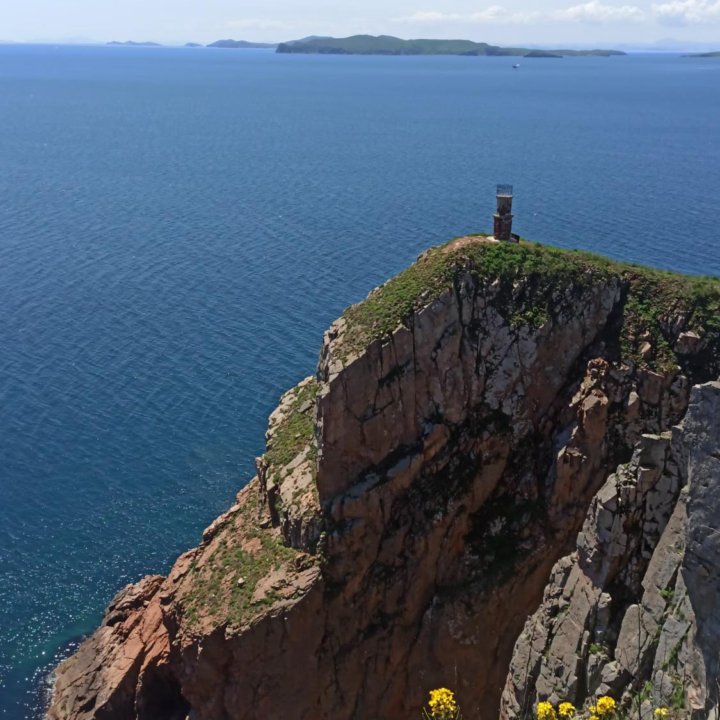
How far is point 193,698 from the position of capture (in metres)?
43.7

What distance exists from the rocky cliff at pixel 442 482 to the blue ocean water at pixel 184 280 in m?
19.2

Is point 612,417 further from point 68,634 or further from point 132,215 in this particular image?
point 132,215

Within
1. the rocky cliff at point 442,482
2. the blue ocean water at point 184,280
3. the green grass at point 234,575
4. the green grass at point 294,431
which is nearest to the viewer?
the rocky cliff at point 442,482

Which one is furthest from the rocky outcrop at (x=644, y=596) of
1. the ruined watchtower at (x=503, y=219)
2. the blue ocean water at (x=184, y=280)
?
the blue ocean water at (x=184, y=280)

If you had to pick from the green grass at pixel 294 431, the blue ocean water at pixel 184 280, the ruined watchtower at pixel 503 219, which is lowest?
the blue ocean water at pixel 184 280

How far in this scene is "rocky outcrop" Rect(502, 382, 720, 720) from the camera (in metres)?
20.1

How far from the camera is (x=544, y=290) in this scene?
44125 millimetres

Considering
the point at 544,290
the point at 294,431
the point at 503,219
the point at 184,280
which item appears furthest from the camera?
the point at 184,280

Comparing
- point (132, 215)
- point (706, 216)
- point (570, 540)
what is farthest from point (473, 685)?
point (132, 215)

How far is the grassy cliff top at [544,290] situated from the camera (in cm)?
4284

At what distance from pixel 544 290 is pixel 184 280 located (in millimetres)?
65532

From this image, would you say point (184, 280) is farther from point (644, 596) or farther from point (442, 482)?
point (644, 596)

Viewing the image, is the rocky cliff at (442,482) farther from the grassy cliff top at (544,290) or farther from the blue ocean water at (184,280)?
the blue ocean water at (184,280)

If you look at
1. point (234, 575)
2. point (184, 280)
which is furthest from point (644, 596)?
point (184, 280)
